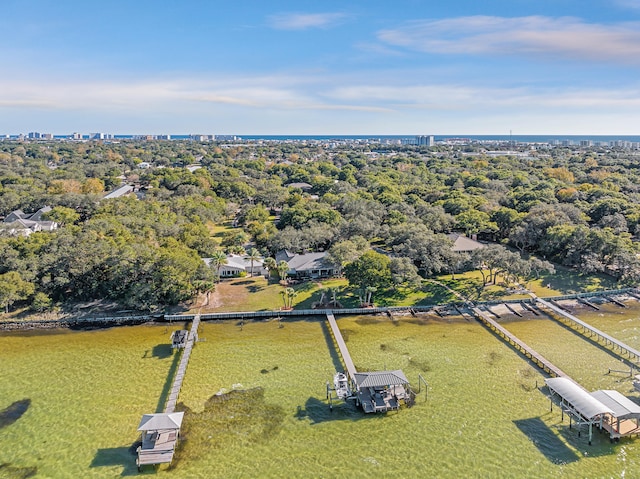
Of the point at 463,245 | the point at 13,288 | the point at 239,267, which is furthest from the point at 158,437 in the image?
the point at 463,245

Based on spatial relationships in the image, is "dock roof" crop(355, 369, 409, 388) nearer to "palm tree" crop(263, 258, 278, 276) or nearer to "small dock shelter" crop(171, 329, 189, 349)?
"small dock shelter" crop(171, 329, 189, 349)

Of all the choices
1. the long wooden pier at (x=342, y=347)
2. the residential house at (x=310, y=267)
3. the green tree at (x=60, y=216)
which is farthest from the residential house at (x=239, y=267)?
the green tree at (x=60, y=216)

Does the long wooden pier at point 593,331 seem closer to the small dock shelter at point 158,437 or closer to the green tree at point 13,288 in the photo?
the small dock shelter at point 158,437

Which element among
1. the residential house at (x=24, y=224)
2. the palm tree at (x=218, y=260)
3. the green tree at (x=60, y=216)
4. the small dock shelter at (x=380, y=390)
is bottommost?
the small dock shelter at (x=380, y=390)

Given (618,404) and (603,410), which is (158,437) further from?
(618,404)

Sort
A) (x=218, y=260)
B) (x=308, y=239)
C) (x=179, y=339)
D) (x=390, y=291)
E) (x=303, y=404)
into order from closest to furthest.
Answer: (x=303, y=404) → (x=179, y=339) → (x=390, y=291) → (x=218, y=260) → (x=308, y=239)

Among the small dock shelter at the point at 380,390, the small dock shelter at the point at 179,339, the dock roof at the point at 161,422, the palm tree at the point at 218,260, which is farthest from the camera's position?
the palm tree at the point at 218,260
